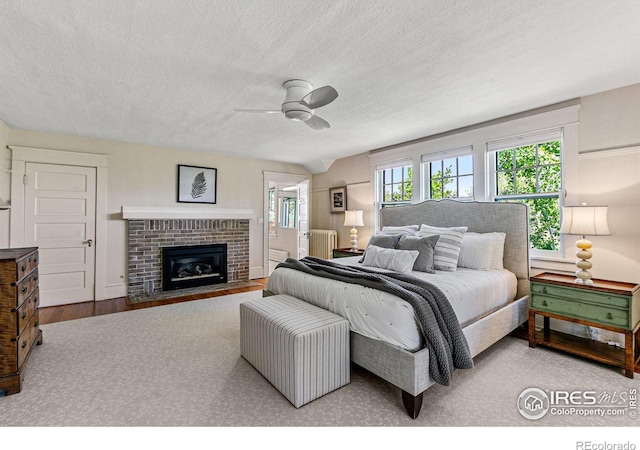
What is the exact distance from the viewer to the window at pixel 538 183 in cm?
325

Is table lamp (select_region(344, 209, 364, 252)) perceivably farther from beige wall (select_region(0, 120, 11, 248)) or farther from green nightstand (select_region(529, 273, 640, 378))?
beige wall (select_region(0, 120, 11, 248))

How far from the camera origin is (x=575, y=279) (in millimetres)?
2809

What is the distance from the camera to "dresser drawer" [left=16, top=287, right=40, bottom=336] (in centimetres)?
223

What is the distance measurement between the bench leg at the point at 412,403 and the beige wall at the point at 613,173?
237 centimetres

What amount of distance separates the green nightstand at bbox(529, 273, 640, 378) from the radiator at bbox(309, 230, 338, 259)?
139 inches

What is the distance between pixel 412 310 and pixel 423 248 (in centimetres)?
134

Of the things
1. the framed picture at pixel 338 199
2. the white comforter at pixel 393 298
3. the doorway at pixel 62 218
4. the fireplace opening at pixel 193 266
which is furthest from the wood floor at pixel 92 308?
the framed picture at pixel 338 199

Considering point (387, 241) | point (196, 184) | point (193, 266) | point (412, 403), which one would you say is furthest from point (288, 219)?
point (412, 403)

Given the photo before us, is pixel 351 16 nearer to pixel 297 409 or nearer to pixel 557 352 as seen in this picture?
pixel 297 409

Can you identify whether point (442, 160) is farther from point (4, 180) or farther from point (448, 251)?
point (4, 180)

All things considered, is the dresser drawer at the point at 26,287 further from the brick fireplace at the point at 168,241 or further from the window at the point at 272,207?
the window at the point at 272,207

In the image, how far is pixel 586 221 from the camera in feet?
8.62
